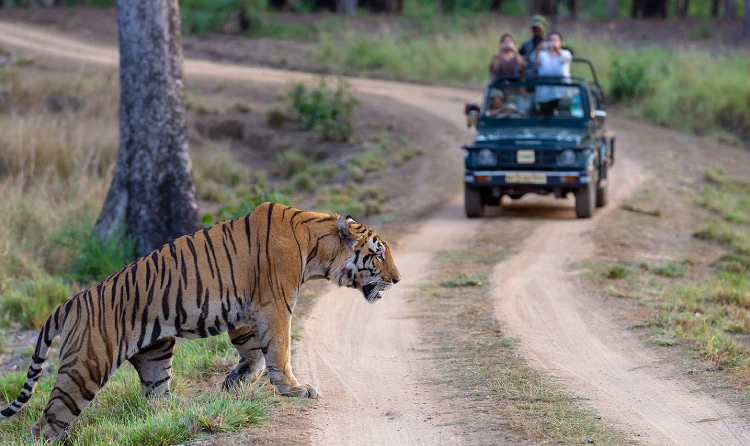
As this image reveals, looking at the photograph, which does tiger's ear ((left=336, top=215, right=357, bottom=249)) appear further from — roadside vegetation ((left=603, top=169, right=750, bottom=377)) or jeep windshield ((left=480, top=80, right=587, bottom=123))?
jeep windshield ((left=480, top=80, right=587, bottom=123))

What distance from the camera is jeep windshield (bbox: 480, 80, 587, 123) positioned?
14.2m

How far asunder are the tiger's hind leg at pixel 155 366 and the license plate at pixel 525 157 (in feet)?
25.7

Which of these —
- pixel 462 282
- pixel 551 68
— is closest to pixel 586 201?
pixel 551 68

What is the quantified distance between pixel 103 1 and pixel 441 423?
42538 mm

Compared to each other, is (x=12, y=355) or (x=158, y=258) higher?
(x=158, y=258)

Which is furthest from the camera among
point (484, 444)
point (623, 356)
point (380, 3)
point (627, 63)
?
point (380, 3)

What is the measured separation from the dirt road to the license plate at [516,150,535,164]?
1.02 metres

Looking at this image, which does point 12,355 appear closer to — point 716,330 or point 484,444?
point 484,444

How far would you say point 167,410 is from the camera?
19.7 ft

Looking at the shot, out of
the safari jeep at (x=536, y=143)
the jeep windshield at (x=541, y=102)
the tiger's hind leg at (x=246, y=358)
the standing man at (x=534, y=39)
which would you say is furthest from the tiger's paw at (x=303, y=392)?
the standing man at (x=534, y=39)

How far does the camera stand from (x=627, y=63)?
27.4m

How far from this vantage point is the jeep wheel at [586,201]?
45.0ft

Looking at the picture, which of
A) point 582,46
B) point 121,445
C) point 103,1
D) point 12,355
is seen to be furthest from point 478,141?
point 103,1

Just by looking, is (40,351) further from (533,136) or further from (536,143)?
(533,136)
